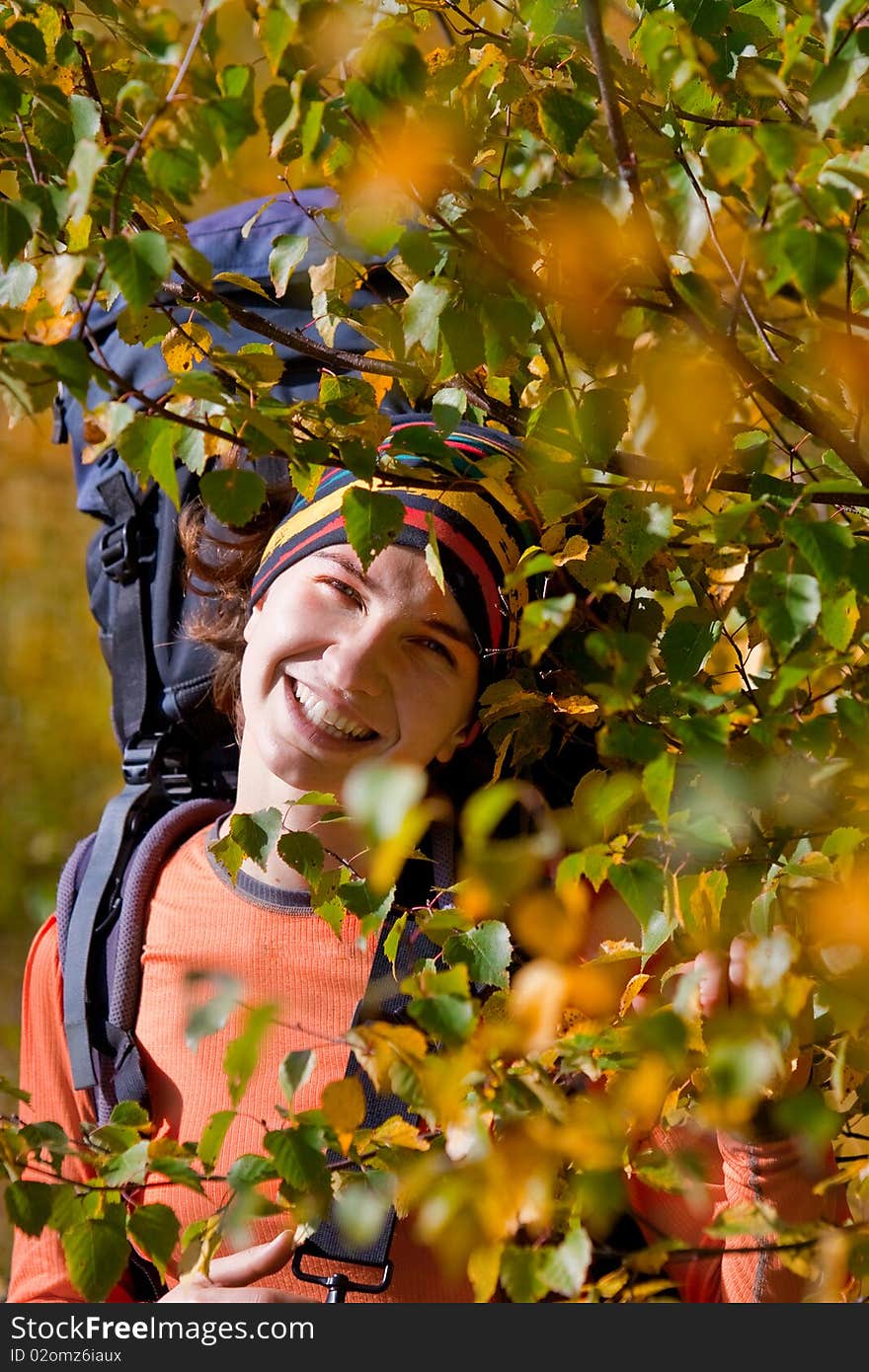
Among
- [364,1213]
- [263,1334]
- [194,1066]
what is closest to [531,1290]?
[364,1213]

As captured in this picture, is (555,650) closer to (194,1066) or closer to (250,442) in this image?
(250,442)

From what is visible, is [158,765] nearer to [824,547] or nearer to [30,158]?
[30,158]

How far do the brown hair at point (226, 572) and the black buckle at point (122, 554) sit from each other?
10 cm

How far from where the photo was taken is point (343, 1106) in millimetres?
1067

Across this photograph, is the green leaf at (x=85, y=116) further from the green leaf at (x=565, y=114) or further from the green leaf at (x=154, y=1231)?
the green leaf at (x=154, y=1231)

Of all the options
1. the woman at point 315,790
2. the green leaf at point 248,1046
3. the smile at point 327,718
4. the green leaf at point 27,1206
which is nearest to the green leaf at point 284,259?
the woman at point 315,790

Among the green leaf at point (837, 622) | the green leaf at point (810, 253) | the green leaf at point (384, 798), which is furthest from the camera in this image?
the green leaf at point (837, 622)

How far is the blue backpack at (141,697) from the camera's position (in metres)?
1.95

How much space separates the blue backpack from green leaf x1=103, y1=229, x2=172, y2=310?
0.96 metres

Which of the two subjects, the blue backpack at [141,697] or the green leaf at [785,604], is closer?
the green leaf at [785,604]

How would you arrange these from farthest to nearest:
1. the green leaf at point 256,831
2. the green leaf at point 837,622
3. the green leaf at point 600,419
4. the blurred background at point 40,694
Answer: the blurred background at point 40,694 → the green leaf at point 256,831 → the green leaf at point 600,419 → the green leaf at point 837,622

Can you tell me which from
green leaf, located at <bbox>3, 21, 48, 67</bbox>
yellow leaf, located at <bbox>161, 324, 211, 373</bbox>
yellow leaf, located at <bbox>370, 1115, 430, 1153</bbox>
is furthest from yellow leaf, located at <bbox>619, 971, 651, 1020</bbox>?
green leaf, located at <bbox>3, 21, 48, 67</bbox>

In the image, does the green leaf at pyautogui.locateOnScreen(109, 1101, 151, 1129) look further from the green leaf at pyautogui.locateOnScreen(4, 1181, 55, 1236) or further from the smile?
the smile

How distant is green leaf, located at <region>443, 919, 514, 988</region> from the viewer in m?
1.22
